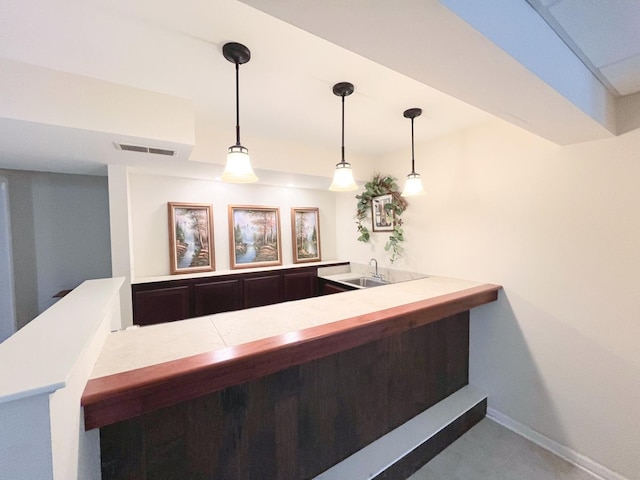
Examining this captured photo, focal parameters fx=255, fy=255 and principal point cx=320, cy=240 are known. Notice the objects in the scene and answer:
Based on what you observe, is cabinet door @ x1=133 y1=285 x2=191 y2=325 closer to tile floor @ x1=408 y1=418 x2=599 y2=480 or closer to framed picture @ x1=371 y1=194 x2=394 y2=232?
framed picture @ x1=371 y1=194 x2=394 y2=232

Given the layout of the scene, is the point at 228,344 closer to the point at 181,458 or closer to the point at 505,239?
the point at 181,458

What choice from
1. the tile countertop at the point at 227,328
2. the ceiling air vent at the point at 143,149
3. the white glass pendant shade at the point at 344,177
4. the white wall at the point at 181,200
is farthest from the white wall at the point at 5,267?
the white glass pendant shade at the point at 344,177

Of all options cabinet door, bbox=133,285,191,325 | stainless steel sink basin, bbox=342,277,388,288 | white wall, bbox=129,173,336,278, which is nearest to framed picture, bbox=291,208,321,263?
white wall, bbox=129,173,336,278

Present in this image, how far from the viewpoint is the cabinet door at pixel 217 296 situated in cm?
276

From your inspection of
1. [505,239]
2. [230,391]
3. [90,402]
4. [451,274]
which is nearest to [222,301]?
[230,391]

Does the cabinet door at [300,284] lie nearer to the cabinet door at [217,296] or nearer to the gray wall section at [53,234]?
the cabinet door at [217,296]

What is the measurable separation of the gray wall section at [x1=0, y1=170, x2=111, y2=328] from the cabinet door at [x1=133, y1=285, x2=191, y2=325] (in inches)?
26.9

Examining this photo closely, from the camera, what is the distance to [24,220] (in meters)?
2.37

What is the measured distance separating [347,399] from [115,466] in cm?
114

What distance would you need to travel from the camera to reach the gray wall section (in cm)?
236

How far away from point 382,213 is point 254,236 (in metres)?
1.66

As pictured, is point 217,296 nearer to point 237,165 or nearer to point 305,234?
point 305,234

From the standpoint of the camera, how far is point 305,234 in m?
3.74

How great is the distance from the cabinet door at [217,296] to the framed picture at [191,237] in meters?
0.29
